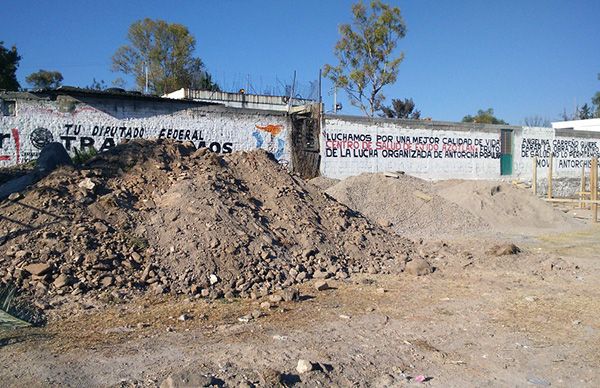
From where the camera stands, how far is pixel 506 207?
16.0 m

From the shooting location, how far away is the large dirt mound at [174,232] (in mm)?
7090

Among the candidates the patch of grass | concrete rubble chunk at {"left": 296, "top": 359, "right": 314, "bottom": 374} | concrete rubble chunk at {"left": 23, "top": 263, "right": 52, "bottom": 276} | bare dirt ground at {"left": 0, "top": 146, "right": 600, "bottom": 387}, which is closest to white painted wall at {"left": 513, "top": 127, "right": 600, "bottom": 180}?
bare dirt ground at {"left": 0, "top": 146, "right": 600, "bottom": 387}

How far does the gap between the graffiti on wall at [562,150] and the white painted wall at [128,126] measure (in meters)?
12.8

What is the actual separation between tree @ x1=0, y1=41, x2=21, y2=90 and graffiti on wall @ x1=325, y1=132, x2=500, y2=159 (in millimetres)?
21468

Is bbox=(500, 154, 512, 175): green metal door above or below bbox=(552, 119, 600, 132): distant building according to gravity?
below

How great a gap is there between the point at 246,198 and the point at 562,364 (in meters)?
6.05

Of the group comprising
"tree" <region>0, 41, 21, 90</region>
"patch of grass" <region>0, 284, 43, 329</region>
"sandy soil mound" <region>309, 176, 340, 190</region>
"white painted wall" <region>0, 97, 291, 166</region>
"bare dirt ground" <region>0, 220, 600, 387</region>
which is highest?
"tree" <region>0, 41, 21, 90</region>

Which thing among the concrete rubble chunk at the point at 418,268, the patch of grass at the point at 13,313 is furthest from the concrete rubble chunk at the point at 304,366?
the concrete rubble chunk at the point at 418,268

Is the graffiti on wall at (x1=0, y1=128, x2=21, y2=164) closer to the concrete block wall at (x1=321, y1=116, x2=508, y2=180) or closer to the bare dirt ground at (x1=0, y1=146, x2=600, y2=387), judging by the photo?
the bare dirt ground at (x1=0, y1=146, x2=600, y2=387)

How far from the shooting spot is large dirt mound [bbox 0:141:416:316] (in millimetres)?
7090

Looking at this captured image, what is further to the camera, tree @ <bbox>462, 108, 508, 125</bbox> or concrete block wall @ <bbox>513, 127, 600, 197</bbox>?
tree @ <bbox>462, 108, 508, 125</bbox>

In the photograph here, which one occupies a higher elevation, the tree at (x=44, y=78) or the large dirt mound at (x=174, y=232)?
the tree at (x=44, y=78)

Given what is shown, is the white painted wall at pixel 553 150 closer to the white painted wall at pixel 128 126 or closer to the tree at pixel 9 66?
the white painted wall at pixel 128 126

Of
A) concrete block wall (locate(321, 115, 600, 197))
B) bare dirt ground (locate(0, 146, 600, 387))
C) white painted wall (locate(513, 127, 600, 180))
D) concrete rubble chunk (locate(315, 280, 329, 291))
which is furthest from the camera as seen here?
white painted wall (locate(513, 127, 600, 180))
